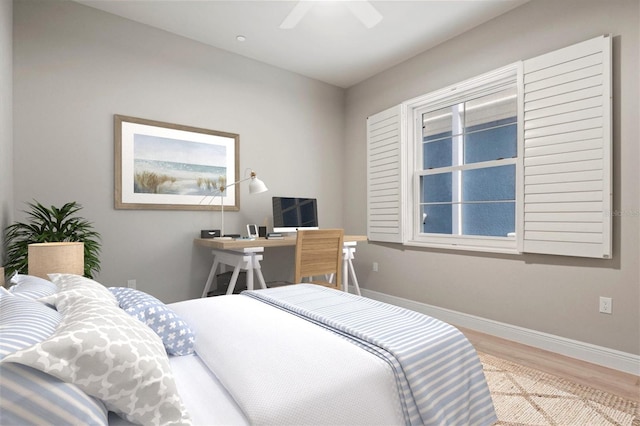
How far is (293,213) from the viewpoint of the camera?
363 centimetres

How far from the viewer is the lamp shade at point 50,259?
66.0 inches

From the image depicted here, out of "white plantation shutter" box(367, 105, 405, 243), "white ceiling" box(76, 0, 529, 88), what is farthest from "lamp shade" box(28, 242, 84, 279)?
"white plantation shutter" box(367, 105, 405, 243)

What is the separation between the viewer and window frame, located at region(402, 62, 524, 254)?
2.71m

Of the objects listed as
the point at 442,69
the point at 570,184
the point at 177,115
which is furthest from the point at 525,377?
the point at 177,115

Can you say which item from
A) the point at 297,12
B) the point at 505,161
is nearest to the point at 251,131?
the point at 297,12

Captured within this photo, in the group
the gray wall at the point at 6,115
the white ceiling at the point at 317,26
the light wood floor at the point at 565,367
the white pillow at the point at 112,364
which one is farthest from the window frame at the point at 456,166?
the gray wall at the point at 6,115

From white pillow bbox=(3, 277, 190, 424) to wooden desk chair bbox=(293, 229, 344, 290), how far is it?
1970mm

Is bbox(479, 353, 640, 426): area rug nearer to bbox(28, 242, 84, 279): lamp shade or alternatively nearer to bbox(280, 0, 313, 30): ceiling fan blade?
bbox(28, 242, 84, 279): lamp shade

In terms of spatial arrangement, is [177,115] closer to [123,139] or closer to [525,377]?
[123,139]

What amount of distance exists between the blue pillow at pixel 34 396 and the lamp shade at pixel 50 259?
1125 mm

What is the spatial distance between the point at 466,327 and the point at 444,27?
269 centimetres

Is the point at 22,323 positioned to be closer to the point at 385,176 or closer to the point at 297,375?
the point at 297,375

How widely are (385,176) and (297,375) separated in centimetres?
311

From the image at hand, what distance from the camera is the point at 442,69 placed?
3.29 m
